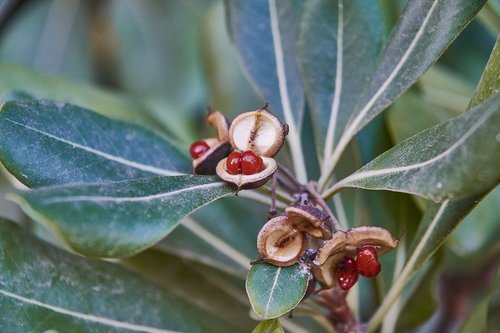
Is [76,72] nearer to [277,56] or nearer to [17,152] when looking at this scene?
[277,56]

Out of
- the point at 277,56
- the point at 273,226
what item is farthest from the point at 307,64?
the point at 273,226

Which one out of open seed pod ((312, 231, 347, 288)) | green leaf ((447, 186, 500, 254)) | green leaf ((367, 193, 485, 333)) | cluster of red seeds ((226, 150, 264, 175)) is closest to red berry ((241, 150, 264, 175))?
cluster of red seeds ((226, 150, 264, 175))

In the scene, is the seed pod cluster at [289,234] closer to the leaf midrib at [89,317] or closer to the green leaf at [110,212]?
the green leaf at [110,212]

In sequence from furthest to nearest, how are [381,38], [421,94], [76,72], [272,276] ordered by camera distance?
[76,72] < [421,94] < [381,38] < [272,276]

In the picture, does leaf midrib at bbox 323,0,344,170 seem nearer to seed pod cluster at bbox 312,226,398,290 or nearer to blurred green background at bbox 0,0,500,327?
blurred green background at bbox 0,0,500,327

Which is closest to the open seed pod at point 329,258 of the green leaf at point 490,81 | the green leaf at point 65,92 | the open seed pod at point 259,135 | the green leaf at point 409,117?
the open seed pod at point 259,135

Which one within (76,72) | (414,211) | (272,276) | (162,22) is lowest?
(272,276)
